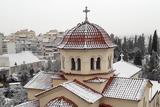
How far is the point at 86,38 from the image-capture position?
1725 centimetres

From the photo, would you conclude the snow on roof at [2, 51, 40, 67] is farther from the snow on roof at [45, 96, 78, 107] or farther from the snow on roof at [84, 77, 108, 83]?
the snow on roof at [45, 96, 78, 107]

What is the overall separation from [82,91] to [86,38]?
328 centimetres

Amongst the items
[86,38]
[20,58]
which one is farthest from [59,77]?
[20,58]

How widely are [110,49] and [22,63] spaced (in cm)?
4742

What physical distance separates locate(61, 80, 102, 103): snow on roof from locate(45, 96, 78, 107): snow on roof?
0.57m

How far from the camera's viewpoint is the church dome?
1712 centimetres

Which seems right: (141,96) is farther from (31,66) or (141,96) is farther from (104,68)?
(31,66)

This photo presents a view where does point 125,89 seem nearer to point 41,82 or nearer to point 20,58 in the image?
point 41,82

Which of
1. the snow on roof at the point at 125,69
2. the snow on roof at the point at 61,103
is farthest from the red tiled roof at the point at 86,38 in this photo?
the snow on roof at the point at 125,69

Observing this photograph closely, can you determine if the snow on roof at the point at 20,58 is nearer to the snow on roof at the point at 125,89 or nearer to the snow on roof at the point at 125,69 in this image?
the snow on roof at the point at 125,69

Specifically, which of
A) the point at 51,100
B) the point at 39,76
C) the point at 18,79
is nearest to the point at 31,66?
the point at 18,79

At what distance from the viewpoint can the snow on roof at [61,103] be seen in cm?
1495

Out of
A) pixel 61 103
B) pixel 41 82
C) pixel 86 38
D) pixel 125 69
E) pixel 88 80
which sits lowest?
pixel 125 69

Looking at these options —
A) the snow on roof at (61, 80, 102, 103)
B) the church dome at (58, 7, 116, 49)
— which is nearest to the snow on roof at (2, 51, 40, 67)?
the church dome at (58, 7, 116, 49)
